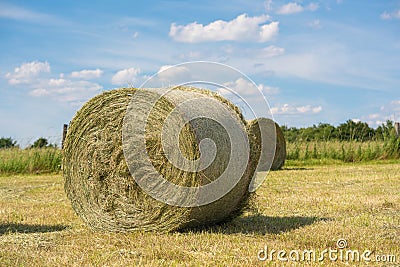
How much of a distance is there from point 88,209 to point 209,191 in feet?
5.02

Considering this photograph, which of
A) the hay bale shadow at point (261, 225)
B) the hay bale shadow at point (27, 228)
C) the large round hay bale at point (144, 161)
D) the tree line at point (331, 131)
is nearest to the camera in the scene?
the large round hay bale at point (144, 161)

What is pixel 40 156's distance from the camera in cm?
1616

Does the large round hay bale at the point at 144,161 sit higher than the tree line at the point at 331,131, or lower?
lower

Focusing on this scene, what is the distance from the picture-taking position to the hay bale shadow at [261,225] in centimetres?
591

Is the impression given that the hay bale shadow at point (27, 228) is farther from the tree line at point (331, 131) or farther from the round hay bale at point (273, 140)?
the tree line at point (331, 131)

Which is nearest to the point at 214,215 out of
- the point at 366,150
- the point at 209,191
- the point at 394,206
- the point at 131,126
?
the point at 209,191

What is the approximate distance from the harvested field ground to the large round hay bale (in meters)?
0.22

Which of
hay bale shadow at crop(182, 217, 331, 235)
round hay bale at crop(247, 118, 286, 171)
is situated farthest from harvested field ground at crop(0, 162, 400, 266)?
round hay bale at crop(247, 118, 286, 171)

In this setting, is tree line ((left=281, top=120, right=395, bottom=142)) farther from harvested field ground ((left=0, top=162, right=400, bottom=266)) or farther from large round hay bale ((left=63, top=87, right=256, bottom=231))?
large round hay bale ((left=63, top=87, right=256, bottom=231))

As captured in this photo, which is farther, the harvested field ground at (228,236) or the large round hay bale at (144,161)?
the large round hay bale at (144,161)

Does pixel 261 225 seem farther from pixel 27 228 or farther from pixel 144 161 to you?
pixel 27 228

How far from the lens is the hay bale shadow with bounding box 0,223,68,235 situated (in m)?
6.18

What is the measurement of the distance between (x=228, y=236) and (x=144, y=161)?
1207 millimetres

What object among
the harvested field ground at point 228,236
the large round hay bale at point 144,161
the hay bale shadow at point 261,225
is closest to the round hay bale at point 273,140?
the harvested field ground at point 228,236
